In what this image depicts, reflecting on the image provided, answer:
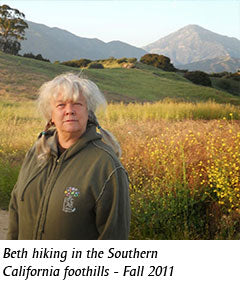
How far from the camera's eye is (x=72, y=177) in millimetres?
2459

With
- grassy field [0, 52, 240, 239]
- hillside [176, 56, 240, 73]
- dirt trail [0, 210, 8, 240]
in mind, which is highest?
hillside [176, 56, 240, 73]

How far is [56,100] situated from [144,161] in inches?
167

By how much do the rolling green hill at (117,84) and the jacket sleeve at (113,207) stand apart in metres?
21.8

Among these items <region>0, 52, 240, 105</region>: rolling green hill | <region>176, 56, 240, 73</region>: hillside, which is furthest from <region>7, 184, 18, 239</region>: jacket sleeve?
<region>176, 56, 240, 73</region>: hillside

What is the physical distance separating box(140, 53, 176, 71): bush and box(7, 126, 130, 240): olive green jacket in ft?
185

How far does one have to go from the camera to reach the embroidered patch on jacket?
242cm

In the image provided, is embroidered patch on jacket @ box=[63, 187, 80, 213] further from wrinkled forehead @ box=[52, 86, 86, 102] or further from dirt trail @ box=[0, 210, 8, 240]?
dirt trail @ box=[0, 210, 8, 240]

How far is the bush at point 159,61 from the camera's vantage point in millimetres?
58031

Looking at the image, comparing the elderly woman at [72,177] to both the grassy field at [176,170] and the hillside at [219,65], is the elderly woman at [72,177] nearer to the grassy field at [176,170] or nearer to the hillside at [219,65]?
the grassy field at [176,170]

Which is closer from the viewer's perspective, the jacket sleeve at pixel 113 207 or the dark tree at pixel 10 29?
the jacket sleeve at pixel 113 207

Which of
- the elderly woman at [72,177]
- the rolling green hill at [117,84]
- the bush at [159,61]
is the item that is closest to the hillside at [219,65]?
the bush at [159,61]

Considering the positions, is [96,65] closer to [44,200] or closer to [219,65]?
[44,200]

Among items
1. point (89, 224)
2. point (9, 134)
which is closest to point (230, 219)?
point (89, 224)

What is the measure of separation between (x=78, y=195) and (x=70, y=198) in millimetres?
61
